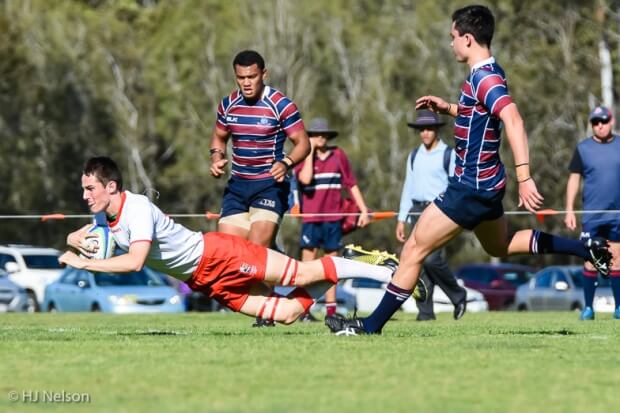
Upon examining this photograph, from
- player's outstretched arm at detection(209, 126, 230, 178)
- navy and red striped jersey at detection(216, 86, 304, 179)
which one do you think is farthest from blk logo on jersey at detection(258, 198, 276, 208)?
player's outstretched arm at detection(209, 126, 230, 178)

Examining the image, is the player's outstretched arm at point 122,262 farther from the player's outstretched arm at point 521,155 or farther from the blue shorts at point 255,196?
the blue shorts at point 255,196

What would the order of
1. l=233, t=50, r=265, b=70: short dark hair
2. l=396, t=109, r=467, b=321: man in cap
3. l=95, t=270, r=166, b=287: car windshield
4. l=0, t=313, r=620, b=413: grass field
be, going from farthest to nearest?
1. l=95, t=270, r=166, b=287: car windshield
2. l=396, t=109, r=467, b=321: man in cap
3. l=233, t=50, r=265, b=70: short dark hair
4. l=0, t=313, r=620, b=413: grass field

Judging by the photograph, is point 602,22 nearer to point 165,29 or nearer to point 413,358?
point 165,29

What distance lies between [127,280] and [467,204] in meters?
21.2

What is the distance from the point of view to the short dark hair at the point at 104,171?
977 centimetres

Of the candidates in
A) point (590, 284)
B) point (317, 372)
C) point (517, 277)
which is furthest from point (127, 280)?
point (317, 372)

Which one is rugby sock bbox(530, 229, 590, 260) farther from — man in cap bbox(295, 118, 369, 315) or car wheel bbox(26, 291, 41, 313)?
car wheel bbox(26, 291, 41, 313)

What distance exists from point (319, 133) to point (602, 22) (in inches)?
1234

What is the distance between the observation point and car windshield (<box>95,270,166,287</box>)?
98.3 ft

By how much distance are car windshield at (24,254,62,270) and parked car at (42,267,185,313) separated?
174 inches

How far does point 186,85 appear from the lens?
58188mm

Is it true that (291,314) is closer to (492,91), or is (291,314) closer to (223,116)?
(492,91)

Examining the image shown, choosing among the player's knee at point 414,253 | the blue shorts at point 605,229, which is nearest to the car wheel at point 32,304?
the blue shorts at point 605,229

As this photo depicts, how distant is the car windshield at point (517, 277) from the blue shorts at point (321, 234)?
26.4 metres
